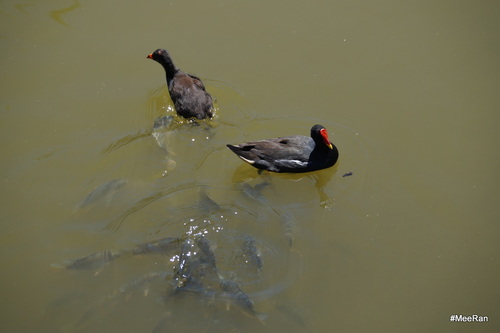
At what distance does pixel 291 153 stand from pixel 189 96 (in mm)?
1526

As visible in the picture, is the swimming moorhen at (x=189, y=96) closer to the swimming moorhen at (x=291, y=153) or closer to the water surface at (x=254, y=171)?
the water surface at (x=254, y=171)

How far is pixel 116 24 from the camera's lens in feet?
23.9

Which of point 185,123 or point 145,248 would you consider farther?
point 185,123

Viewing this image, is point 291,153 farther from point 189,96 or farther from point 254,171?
point 189,96

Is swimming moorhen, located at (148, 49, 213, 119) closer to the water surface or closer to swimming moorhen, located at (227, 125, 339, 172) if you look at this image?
the water surface

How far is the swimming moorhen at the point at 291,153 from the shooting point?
5570 mm

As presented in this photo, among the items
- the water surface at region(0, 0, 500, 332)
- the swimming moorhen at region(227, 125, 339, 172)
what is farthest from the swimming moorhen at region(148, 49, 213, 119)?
the swimming moorhen at region(227, 125, 339, 172)

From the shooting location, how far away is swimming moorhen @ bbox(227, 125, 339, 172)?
18.3 ft

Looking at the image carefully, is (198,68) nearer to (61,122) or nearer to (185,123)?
(185,123)

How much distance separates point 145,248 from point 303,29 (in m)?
4.38

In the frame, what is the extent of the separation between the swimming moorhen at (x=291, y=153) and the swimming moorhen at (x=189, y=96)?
0.74 meters

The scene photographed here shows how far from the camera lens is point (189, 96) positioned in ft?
19.7

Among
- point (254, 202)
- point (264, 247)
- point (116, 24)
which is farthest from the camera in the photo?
point (116, 24)

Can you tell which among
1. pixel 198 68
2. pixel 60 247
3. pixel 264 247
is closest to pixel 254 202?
pixel 264 247
